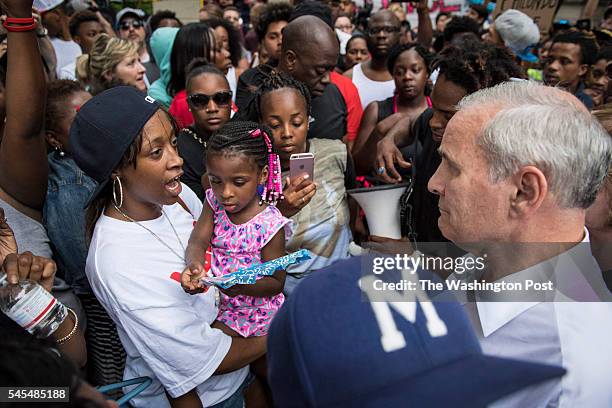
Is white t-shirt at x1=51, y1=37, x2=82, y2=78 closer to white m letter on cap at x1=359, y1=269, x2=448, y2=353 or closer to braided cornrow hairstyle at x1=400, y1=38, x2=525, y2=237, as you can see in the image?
braided cornrow hairstyle at x1=400, y1=38, x2=525, y2=237

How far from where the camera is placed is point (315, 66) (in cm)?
330

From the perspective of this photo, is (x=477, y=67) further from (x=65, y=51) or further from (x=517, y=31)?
(x=65, y=51)

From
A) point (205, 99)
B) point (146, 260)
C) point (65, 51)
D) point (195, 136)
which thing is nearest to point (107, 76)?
point (205, 99)

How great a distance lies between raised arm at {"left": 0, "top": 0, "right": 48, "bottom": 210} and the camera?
70.2 inches

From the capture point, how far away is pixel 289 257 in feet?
5.91

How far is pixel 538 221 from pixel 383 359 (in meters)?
0.73

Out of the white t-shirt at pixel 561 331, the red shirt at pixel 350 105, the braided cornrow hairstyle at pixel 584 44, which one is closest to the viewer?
the white t-shirt at pixel 561 331

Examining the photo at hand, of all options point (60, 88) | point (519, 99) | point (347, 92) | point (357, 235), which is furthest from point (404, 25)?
point (519, 99)

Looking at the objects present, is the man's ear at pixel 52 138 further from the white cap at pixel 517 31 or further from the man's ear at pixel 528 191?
the white cap at pixel 517 31

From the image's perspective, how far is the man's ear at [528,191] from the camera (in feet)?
3.82

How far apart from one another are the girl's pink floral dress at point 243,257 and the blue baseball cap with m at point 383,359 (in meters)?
1.27

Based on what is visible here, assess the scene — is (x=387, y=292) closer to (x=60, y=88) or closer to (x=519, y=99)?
(x=519, y=99)

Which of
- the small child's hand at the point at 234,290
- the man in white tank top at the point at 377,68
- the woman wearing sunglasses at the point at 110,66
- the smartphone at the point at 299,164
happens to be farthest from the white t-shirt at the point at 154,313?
the man in white tank top at the point at 377,68

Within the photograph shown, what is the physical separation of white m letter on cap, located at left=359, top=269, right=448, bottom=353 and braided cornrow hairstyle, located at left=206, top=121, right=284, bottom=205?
1.41 meters
